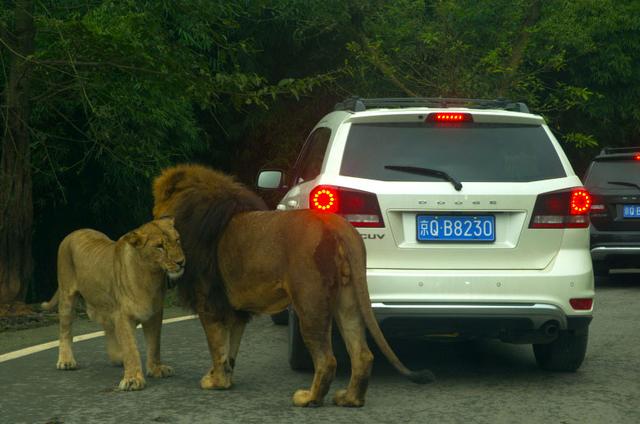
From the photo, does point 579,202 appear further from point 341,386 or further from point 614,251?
point 614,251

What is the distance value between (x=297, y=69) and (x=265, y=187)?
14.4 m

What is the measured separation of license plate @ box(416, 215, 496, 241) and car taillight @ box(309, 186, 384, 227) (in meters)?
0.24

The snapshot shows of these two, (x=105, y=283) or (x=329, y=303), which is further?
(x=105, y=283)

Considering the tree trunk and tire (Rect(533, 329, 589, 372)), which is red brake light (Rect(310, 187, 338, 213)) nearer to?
tire (Rect(533, 329, 589, 372))

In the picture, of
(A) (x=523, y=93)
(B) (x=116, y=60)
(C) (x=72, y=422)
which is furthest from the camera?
(A) (x=523, y=93)

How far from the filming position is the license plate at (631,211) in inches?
586

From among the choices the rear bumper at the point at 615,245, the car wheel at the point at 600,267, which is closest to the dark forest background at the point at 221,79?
the rear bumper at the point at 615,245

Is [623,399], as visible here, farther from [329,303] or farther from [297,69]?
[297,69]

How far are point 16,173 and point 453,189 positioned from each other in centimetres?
590

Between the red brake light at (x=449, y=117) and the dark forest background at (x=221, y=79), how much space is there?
387cm

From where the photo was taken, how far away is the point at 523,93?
22281 mm

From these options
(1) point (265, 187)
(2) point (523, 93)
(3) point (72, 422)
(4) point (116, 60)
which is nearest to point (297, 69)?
(2) point (523, 93)

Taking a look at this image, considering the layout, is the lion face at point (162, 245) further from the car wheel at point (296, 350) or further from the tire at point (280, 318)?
the tire at point (280, 318)

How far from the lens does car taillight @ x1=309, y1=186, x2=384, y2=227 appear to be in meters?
7.25
